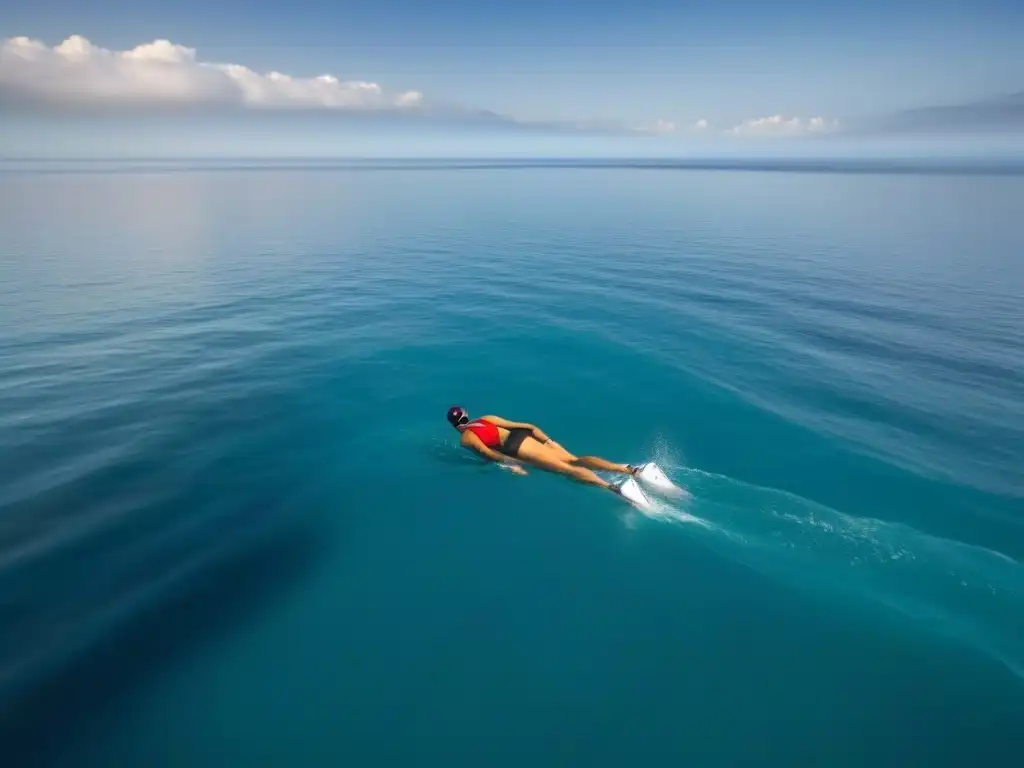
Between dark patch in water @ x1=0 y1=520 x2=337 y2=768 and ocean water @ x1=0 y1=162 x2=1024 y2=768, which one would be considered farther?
ocean water @ x1=0 y1=162 x2=1024 y2=768

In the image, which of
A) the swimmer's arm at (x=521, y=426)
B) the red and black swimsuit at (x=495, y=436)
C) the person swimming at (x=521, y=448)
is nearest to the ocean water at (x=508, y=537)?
the person swimming at (x=521, y=448)

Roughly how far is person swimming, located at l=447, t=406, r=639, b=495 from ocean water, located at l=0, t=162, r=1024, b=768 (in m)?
0.66

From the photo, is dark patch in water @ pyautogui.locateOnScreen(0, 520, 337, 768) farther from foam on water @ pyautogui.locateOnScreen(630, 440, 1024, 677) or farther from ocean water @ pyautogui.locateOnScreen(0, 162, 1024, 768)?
foam on water @ pyautogui.locateOnScreen(630, 440, 1024, 677)

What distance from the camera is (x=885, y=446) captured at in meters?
19.1

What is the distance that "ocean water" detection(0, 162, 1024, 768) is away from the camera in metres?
10.6

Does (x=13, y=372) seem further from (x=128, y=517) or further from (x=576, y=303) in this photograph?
(x=576, y=303)

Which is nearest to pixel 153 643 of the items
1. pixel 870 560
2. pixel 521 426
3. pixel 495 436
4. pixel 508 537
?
pixel 508 537

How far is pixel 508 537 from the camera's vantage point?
51.0 ft

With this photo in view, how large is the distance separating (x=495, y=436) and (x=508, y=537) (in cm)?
391

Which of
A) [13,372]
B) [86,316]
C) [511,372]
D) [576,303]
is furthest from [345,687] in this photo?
[86,316]

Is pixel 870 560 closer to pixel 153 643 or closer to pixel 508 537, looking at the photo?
pixel 508 537

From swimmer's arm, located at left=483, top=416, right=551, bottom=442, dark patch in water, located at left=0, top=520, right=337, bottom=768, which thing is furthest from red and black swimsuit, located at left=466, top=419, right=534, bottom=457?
dark patch in water, located at left=0, top=520, right=337, bottom=768

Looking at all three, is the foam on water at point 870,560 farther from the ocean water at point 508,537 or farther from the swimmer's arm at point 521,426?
the swimmer's arm at point 521,426

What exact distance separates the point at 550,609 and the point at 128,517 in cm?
1226
